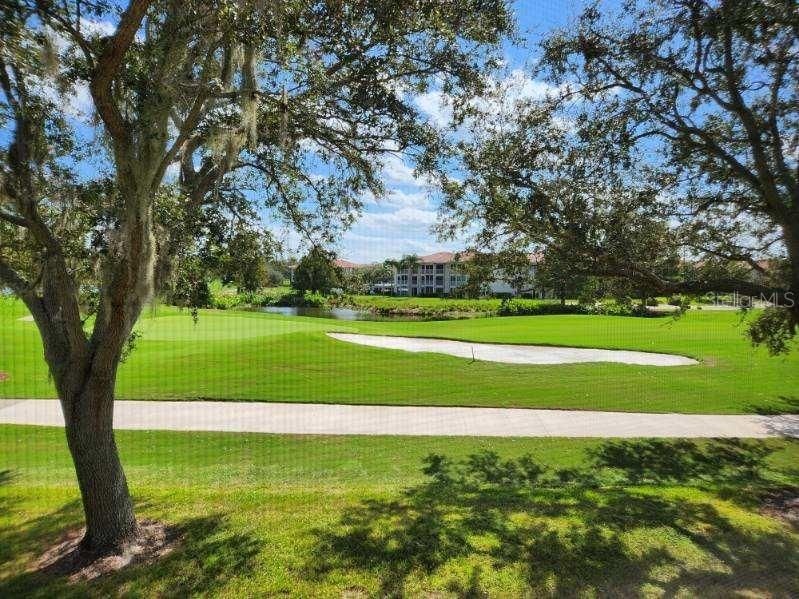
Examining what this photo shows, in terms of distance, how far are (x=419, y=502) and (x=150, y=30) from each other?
5246 millimetres

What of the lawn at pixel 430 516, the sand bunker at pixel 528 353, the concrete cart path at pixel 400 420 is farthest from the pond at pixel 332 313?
the lawn at pixel 430 516

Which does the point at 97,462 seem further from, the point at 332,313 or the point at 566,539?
the point at 332,313

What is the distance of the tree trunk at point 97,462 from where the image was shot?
4.12 metres

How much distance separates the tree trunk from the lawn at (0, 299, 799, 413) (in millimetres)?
4477

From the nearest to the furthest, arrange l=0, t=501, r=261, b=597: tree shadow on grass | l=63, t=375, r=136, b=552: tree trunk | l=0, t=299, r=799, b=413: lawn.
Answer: l=0, t=501, r=261, b=597: tree shadow on grass → l=63, t=375, r=136, b=552: tree trunk → l=0, t=299, r=799, b=413: lawn

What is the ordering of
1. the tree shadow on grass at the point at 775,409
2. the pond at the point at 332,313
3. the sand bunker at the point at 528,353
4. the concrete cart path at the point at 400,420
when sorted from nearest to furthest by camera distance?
the concrete cart path at the point at 400,420
the tree shadow on grass at the point at 775,409
the sand bunker at the point at 528,353
the pond at the point at 332,313

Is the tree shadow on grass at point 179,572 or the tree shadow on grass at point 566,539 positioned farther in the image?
the tree shadow on grass at point 566,539

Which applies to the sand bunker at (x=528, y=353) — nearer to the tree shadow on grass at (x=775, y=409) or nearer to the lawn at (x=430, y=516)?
the tree shadow on grass at (x=775, y=409)

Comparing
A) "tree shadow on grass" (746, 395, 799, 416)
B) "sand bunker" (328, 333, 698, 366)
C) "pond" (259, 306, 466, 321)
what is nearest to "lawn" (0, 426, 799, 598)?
"tree shadow on grass" (746, 395, 799, 416)

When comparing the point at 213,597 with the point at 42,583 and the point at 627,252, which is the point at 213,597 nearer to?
the point at 42,583

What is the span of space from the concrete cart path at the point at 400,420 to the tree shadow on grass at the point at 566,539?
7.44 feet

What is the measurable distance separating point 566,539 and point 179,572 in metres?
3.47

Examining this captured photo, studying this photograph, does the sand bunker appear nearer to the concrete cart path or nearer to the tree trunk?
the concrete cart path

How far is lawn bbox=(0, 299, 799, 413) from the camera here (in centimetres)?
1078
